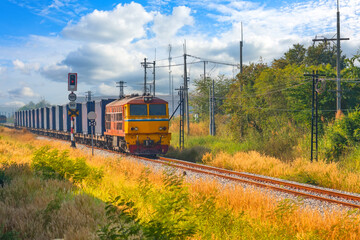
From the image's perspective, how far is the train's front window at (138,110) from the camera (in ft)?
56.5

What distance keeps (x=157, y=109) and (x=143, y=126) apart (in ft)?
4.08

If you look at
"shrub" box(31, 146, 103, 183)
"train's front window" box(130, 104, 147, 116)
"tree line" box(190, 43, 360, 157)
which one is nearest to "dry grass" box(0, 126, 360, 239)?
"shrub" box(31, 146, 103, 183)

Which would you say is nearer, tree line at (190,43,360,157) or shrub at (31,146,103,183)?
shrub at (31,146,103,183)

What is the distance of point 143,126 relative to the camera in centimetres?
1731

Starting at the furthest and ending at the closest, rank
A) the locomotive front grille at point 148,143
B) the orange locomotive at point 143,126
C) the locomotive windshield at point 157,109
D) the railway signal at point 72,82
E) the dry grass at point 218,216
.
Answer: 1. the railway signal at point 72,82
2. the locomotive windshield at point 157,109
3. the locomotive front grille at point 148,143
4. the orange locomotive at point 143,126
5. the dry grass at point 218,216

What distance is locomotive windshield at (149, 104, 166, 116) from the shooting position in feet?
57.9

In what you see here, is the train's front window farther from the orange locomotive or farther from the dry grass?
the dry grass

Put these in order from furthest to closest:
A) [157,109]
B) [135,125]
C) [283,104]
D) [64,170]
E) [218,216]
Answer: [283,104] < [157,109] < [135,125] < [64,170] < [218,216]

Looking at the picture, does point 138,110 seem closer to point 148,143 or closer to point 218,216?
point 148,143

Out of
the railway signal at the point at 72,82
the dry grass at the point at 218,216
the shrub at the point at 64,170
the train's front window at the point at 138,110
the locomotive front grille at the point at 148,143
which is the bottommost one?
the dry grass at the point at 218,216

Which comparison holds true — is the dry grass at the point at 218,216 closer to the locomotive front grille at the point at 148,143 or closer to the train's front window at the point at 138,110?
the locomotive front grille at the point at 148,143

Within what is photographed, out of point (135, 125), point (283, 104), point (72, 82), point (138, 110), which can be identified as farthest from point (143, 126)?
point (283, 104)

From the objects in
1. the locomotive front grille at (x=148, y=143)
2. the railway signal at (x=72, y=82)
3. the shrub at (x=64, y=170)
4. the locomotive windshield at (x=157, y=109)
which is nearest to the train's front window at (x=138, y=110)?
the locomotive windshield at (x=157, y=109)

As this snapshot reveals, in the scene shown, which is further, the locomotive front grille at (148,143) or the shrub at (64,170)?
the locomotive front grille at (148,143)
